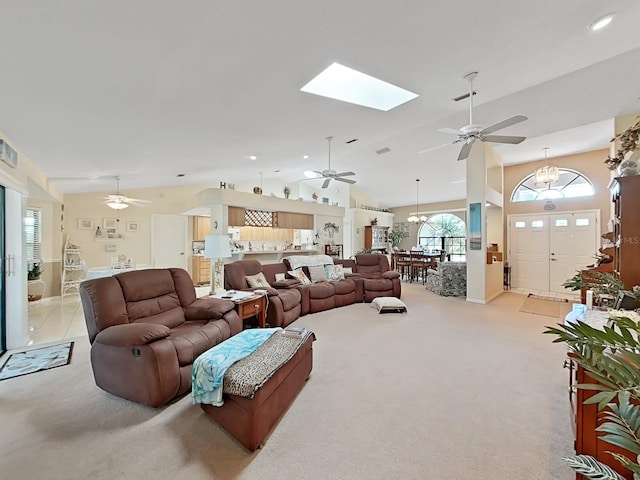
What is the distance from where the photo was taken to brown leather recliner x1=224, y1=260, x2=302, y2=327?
14.2 feet

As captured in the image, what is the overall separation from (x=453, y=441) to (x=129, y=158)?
4796 mm

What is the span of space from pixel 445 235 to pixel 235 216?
799cm

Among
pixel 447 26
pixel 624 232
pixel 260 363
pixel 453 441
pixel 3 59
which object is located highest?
pixel 447 26

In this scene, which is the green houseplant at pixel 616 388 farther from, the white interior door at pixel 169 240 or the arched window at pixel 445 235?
the arched window at pixel 445 235

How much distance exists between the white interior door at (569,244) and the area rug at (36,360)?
29.4 feet

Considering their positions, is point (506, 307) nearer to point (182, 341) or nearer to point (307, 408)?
point (307, 408)

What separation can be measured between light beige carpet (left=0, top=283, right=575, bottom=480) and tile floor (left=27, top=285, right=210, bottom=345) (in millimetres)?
980

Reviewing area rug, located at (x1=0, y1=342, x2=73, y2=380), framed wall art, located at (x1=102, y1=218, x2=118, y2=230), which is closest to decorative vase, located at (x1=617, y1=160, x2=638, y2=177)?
area rug, located at (x1=0, y1=342, x2=73, y2=380)

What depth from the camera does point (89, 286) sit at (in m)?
2.54

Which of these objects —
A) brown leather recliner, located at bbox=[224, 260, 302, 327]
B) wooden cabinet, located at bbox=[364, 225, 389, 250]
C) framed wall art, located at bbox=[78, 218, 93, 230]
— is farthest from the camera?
wooden cabinet, located at bbox=[364, 225, 389, 250]

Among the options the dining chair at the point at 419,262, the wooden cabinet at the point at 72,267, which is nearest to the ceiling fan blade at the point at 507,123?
the dining chair at the point at 419,262

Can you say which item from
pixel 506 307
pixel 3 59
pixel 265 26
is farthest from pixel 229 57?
pixel 506 307

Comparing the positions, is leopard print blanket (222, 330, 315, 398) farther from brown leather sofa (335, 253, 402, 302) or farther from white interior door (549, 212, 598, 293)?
white interior door (549, 212, 598, 293)

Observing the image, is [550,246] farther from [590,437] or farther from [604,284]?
[590,437]
